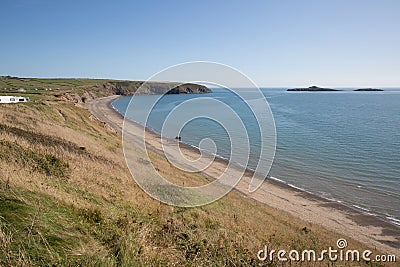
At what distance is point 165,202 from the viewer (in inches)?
531

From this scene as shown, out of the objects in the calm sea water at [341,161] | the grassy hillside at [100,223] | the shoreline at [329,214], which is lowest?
the shoreline at [329,214]

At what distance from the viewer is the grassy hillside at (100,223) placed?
4.94 m

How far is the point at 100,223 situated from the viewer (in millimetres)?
7375

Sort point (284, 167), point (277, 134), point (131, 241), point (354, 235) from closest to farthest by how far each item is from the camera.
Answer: point (131, 241) → point (354, 235) → point (284, 167) → point (277, 134)

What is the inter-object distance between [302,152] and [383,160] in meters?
9.63

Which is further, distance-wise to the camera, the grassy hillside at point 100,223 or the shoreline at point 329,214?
the shoreline at point 329,214

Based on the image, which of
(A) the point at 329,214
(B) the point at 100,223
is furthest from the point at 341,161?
(B) the point at 100,223

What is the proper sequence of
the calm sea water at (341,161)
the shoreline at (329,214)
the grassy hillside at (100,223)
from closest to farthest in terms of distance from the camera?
the grassy hillside at (100,223) → the shoreline at (329,214) → the calm sea water at (341,161)

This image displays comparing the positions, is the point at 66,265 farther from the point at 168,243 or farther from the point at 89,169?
the point at 89,169

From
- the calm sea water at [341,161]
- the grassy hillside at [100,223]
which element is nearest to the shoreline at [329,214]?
the calm sea water at [341,161]

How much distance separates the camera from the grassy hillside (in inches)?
194

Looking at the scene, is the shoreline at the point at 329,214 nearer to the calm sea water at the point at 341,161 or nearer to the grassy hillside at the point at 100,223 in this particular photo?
the calm sea water at the point at 341,161

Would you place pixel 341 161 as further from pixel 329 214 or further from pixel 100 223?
pixel 100 223

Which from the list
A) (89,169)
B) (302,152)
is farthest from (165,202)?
(302,152)
